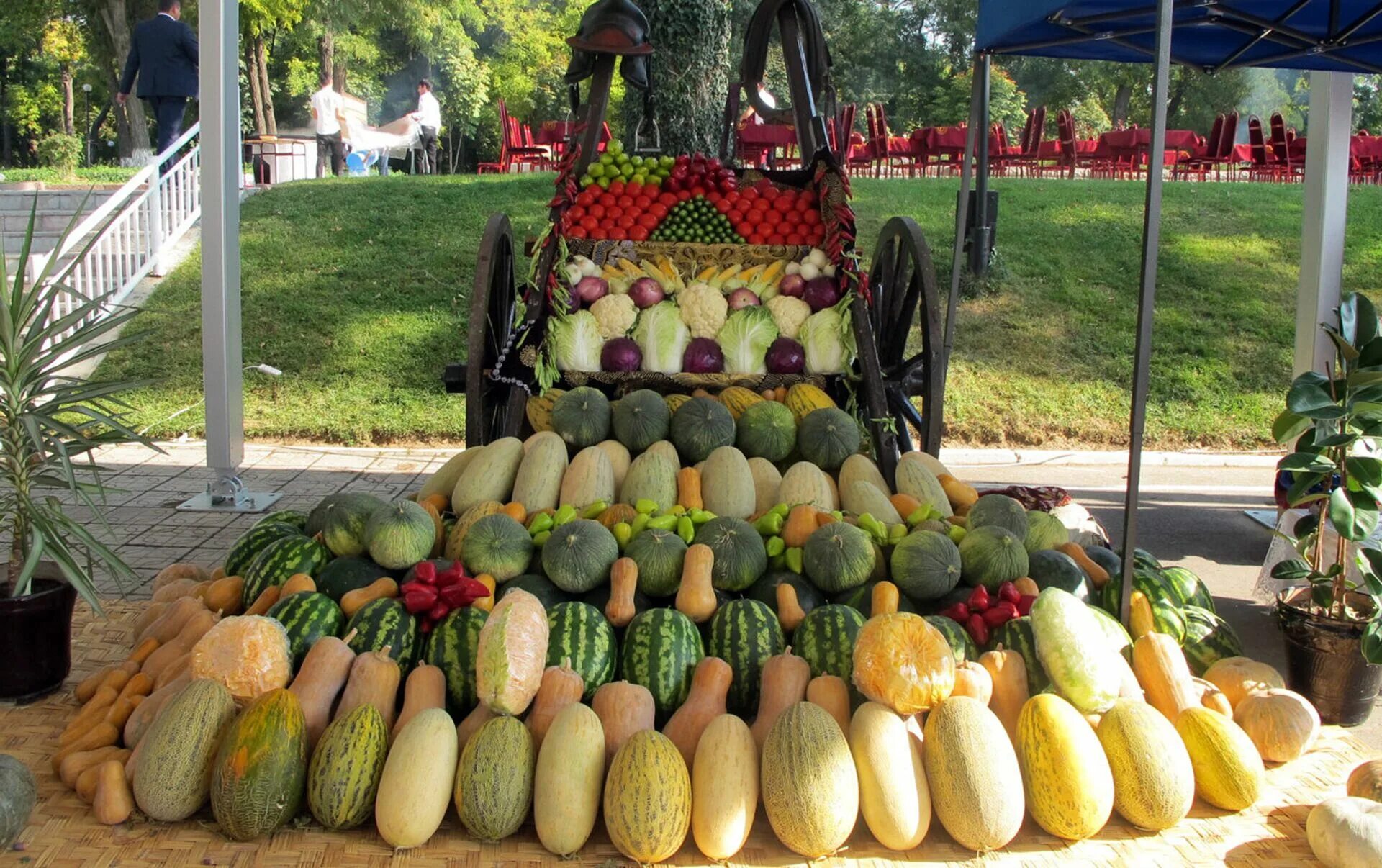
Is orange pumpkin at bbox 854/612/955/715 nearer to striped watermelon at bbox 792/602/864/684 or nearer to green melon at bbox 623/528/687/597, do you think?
striped watermelon at bbox 792/602/864/684

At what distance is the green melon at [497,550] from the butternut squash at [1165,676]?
6.07 ft

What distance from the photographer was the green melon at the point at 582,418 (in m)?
4.41

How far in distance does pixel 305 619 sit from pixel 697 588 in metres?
1.13

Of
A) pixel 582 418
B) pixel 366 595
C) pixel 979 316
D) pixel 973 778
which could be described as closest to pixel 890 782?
pixel 973 778

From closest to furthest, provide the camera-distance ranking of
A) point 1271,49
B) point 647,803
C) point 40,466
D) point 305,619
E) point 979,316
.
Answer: point 647,803, point 305,619, point 40,466, point 1271,49, point 979,316

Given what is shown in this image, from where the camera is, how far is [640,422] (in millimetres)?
4414

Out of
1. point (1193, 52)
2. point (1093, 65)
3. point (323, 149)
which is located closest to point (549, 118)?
point (323, 149)


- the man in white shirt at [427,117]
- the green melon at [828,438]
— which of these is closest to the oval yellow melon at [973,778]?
the green melon at [828,438]

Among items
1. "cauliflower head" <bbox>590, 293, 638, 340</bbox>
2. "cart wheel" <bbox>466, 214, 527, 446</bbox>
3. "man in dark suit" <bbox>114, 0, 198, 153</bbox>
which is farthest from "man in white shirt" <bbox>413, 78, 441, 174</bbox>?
"cauliflower head" <bbox>590, 293, 638, 340</bbox>

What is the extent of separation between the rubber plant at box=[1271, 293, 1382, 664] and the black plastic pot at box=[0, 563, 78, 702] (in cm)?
389

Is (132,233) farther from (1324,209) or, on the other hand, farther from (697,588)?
(1324,209)

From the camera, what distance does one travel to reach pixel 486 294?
4.97 meters

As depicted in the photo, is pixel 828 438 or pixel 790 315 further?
pixel 790 315

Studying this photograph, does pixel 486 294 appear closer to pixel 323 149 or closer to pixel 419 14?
pixel 323 149
